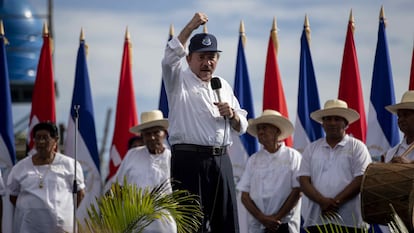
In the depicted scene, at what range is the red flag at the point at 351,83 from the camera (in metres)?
14.4

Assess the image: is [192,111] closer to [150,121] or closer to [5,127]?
[150,121]

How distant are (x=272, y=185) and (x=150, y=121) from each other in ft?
6.07

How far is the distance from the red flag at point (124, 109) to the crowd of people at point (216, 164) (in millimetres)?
2908

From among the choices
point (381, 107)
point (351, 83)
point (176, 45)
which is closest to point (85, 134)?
point (351, 83)

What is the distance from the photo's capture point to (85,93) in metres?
15.7

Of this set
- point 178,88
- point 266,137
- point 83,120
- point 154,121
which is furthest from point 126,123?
point 178,88

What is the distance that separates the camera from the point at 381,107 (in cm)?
1414

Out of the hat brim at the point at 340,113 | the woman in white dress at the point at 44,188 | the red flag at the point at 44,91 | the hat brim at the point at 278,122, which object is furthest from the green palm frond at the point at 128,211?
the red flag at the point at 44,91

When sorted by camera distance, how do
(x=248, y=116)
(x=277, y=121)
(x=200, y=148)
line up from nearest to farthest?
(x=200, y=148), (x=277, y=121), (x=248, y=116)

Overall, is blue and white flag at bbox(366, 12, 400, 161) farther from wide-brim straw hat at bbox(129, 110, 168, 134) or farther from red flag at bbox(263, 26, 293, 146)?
wide-brim straw hat at bbox(129, 110, 168, 134)

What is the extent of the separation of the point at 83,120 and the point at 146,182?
386cm

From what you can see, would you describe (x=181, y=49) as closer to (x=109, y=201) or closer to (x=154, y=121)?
(x=109, y=201)

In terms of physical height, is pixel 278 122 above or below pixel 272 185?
above

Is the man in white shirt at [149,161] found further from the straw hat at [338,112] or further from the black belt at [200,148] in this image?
the black belt at [200,148]
